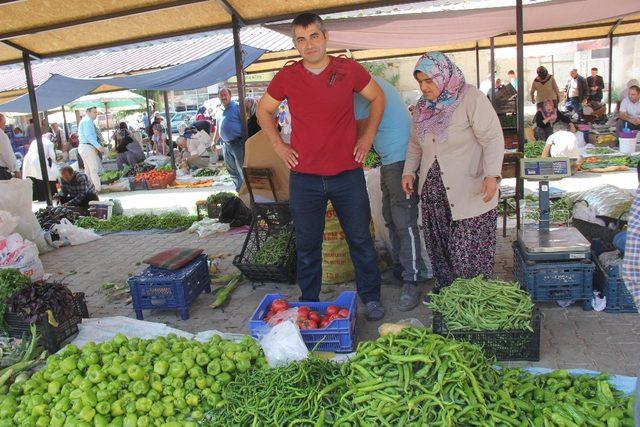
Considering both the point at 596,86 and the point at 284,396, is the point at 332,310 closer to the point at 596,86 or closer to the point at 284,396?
the point at 284,396

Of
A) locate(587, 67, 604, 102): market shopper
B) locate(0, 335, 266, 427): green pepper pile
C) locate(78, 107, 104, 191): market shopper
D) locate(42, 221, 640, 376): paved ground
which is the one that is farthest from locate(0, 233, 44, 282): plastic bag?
locate(587, 67, 604, 102): market shopper

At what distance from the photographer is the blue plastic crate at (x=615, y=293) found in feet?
12.5

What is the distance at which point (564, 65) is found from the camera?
2595cm

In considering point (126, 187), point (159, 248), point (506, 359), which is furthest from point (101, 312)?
point (126, 187)

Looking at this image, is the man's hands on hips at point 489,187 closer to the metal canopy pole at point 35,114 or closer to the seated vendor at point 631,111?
the metal canopy pole at point 35,114

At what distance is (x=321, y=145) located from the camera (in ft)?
12.2

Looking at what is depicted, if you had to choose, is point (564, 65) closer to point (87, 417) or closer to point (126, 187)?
point (126, 187)

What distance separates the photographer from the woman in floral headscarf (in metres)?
3.54

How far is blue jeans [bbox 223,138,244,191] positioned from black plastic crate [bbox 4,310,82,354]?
389 cm

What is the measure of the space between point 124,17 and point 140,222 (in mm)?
3436

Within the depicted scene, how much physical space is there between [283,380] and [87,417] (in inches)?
38.8

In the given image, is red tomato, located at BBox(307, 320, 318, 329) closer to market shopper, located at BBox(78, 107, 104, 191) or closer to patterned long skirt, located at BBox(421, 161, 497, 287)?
patterned long skirt, located at BBox(421, 161, 497, 287)

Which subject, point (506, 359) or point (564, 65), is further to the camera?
point (564, 65)

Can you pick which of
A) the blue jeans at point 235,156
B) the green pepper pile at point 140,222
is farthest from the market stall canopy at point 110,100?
the blue jeans at point 235,156
